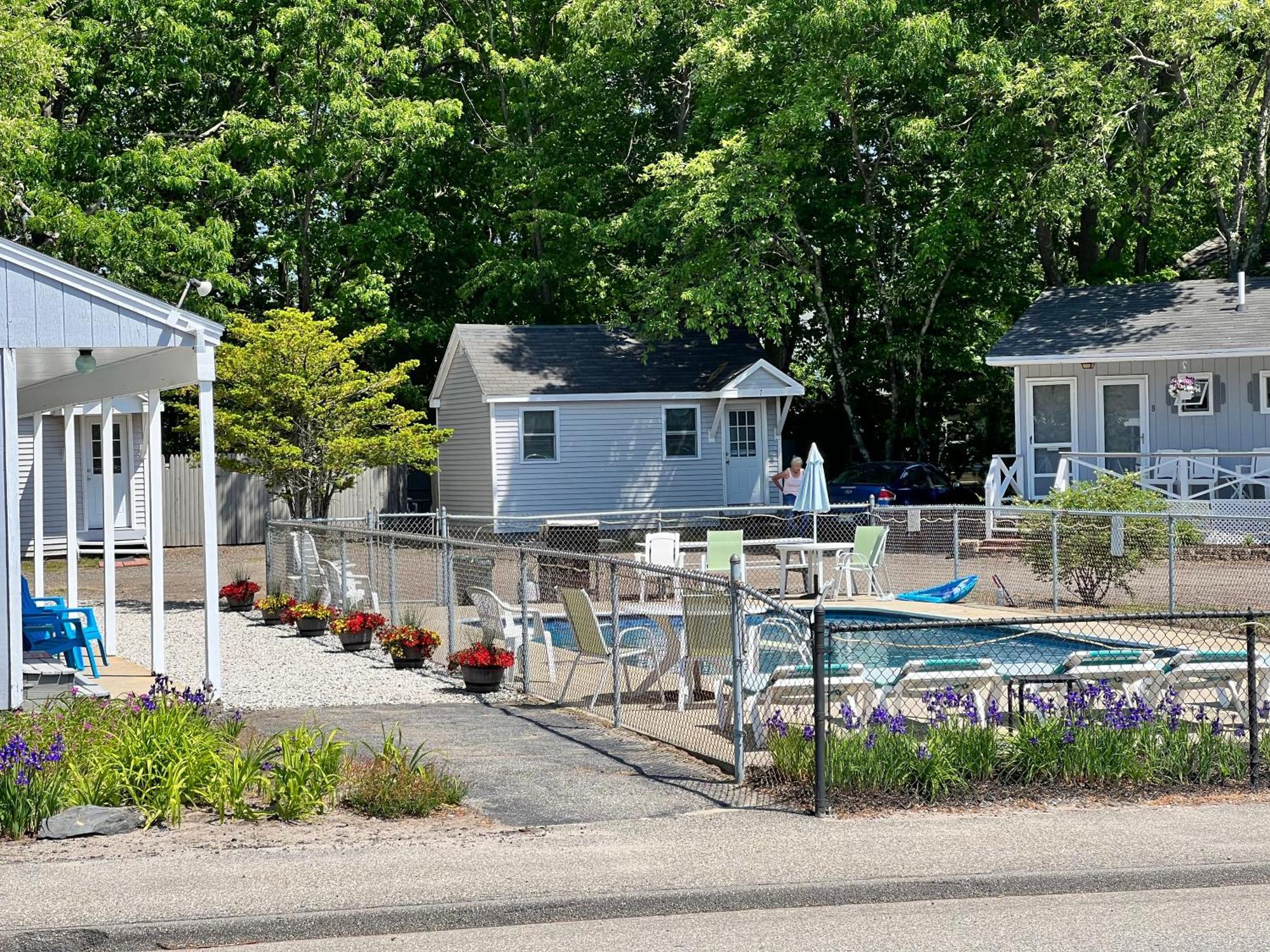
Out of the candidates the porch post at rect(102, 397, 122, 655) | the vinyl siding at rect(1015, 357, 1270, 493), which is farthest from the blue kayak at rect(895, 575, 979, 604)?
the vinyl siding at rect(1015, 357, 1270, 493)

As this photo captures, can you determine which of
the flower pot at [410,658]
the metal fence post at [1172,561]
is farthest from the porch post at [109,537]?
the metal fence post at [1172,561]

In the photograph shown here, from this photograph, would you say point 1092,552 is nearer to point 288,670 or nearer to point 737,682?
point 288,670

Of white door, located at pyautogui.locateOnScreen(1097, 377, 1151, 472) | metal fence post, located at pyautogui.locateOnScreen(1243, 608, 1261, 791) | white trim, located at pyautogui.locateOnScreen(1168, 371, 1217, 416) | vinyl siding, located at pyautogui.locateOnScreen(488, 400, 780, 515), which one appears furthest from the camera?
vinyl siding, located at pyautogui.locateOnScreen(488, 400, 780, 515)

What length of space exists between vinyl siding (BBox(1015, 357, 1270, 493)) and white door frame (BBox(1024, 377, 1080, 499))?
0.12 ft

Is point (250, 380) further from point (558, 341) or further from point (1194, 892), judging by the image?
point (1194, 892)

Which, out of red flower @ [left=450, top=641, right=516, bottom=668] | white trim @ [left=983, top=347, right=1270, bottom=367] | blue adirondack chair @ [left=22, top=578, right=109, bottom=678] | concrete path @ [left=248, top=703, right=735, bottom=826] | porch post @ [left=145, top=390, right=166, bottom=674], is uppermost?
white trim @ [left=983, top=347, right=1270, bottom=367]

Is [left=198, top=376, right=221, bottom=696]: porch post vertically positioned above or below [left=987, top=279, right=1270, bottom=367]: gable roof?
below

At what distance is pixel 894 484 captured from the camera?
31.4 metres

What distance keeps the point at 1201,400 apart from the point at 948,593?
39.6 ft

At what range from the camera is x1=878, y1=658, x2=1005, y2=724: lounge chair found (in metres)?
10.2

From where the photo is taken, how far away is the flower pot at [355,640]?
16281mm

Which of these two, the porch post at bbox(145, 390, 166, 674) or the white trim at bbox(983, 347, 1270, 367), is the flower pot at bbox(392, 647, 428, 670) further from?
the white trim at bbox(983, 347, 1270, 367)

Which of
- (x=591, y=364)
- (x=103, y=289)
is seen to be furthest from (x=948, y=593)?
(x=591, y=364)

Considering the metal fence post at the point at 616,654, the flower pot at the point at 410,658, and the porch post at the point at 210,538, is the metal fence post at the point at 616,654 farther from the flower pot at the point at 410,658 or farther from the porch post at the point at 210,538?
the flower pot at the point at 410,658
